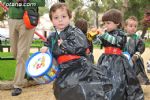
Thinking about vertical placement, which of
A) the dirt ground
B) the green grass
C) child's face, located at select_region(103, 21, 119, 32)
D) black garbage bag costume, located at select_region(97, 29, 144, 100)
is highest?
child's face, located at select_region(103, 21, 119, 32)

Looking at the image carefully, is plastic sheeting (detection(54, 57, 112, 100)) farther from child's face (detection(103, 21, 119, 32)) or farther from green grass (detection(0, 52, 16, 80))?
green grass (detection(0, 52, 16, 80))

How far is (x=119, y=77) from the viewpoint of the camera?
18.0 feet

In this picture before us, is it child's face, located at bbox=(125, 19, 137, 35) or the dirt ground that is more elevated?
child's face, located at bbox=(125, 19, 137, 35)

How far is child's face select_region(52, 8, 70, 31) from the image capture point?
456 centimetres

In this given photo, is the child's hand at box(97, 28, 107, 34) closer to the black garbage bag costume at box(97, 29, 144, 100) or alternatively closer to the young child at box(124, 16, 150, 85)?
the black garbage bag costume at box(97, 29, 144, 100)

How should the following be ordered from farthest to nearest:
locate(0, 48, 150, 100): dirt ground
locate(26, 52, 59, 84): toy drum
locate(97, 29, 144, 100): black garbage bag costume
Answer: locate(0, 48, 150, 100): dirt ground, locate(97, 29, 144, 100): black garbage bag costume, locate(26, 52, 59, 84): toy drum

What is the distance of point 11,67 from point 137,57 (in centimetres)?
336

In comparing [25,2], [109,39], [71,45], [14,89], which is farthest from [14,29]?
[71,45]

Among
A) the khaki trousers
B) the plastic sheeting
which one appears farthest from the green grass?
the plastic sheeting

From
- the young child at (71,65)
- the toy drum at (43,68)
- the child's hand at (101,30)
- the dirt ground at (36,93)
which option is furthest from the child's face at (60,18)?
the dirt ground at (36,93)

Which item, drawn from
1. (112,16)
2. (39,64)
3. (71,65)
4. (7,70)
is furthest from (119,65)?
(7,70)

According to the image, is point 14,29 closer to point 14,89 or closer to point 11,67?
point 14,89

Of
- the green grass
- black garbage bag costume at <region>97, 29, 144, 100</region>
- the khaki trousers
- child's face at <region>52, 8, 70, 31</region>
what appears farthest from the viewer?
the green grass

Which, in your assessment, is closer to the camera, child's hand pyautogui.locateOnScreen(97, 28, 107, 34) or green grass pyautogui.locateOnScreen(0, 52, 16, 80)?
child's hand pyautogui.locateOnScreen(97, 28, 107, 34)
